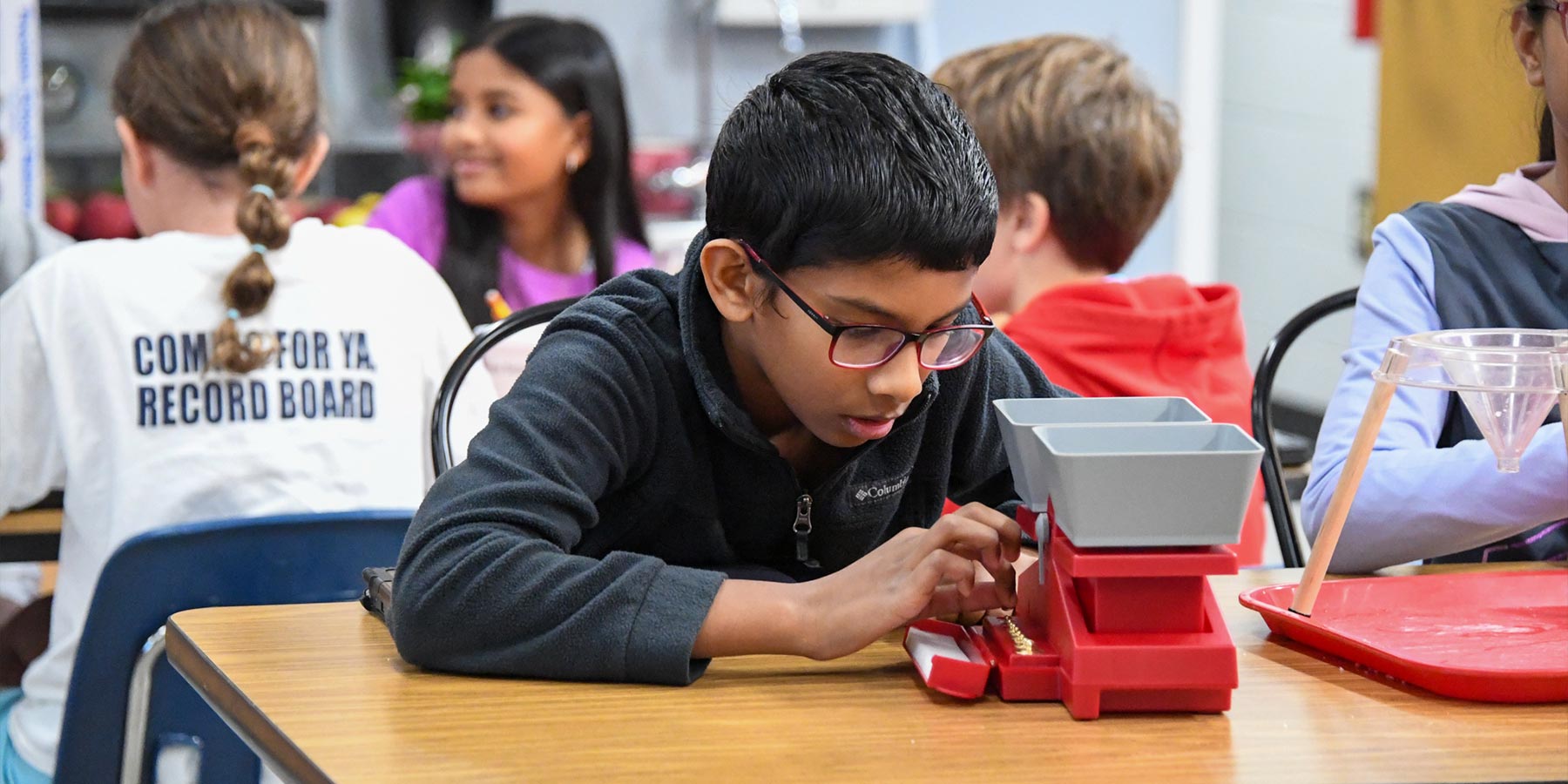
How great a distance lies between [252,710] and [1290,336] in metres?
1.17

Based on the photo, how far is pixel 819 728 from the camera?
3.10 ft

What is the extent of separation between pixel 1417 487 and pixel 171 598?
102cm

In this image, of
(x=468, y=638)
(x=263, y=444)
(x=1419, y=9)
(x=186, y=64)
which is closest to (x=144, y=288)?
(x=263, y=444)

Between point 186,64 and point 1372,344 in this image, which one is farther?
point 186,64

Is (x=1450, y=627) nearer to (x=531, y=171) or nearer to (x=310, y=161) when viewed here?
(x=310, y=161)

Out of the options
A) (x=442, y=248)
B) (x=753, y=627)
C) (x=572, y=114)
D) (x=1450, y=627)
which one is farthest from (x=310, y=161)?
(x=1450, y=627)

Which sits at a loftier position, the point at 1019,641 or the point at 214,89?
the point at 214,89

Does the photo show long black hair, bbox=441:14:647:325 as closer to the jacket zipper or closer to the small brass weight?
the jacket zipper

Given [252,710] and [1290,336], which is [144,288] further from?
[1290,336]

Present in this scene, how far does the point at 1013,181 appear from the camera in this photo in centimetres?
215

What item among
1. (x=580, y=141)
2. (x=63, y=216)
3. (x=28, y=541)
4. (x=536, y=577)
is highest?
(x=580, y=141)

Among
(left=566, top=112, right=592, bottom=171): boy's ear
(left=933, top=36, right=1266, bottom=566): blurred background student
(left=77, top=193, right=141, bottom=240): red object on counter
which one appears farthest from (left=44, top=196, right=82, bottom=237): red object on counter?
(left=933, top=36, right=1266, bottom=566): blurred background student

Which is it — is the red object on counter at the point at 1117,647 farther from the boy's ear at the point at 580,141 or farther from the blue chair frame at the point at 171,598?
the boy's ear at the point at 580,141

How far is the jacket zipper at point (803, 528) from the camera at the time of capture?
1.32 m
